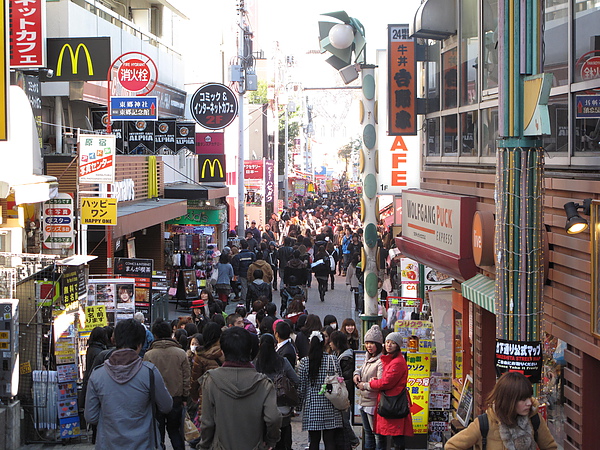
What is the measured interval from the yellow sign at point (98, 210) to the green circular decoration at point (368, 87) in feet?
15.2

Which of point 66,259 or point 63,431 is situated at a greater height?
point 66,259

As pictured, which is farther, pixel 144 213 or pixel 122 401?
pixel 144 213

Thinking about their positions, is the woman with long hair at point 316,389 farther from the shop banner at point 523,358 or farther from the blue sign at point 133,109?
the blue sign at point 133,109

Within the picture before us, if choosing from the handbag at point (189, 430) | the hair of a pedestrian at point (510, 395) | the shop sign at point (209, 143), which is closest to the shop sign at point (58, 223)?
the handbag at point (189, 430)

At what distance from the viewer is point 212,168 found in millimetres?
29016

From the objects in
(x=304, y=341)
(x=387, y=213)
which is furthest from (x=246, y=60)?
(x=304, y=341)

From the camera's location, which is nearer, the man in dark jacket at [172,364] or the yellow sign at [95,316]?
the man in dark jacket at [172,364]

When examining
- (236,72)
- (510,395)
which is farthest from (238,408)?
(236,72)

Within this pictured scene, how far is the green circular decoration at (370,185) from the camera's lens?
12.6 metres

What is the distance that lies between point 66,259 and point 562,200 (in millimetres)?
7201

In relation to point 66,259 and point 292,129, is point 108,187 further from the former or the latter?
point 292,129

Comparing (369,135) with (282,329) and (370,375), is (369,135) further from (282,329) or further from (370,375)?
(370,375)

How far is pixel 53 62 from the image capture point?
14562mm

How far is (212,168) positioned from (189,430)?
20545mm
